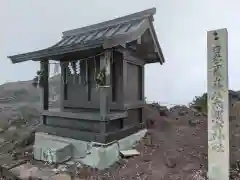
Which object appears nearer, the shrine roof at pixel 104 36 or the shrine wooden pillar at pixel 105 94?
the shrine roof at pixel 104 36

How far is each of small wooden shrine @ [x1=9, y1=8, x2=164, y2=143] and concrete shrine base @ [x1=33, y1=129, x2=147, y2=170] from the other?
0.18 metres

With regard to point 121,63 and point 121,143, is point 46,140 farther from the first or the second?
point 121,63

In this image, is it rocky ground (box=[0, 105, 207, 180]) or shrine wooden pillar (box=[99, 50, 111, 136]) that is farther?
shrine wooden pillar (box=[99, 50, 111, 136])

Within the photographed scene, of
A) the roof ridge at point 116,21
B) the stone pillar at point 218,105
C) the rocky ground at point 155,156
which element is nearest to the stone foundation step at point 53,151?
the rocky ground at point 155,156

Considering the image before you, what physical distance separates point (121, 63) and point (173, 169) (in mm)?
3430

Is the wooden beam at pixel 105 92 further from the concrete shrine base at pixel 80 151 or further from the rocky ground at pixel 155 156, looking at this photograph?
the rocky ground at pixel 155 156

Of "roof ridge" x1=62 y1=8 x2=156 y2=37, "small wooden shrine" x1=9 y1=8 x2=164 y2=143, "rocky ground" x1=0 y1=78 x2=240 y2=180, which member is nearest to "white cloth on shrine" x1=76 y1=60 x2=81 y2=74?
"small wooden shrine" x1=9 y1=8 x2=164 y2=143

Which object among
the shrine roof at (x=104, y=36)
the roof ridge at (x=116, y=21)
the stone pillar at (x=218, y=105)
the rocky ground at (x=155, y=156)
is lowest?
the rocky ground at (x=155, y=156)

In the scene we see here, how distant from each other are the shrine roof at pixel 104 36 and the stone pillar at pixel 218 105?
225 centimetres

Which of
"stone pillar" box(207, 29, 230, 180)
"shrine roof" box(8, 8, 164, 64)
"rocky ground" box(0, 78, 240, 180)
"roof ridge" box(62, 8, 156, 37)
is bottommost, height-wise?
"rocky ground" box(0, 78, 240, 180)

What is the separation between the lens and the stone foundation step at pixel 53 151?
5.98 metres

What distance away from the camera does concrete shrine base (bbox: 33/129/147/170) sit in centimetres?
577

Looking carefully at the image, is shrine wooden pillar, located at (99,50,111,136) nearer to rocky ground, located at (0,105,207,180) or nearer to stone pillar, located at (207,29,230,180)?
rocky ground, located at (0,105,207,180)

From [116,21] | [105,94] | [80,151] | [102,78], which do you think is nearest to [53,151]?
[80,151]
